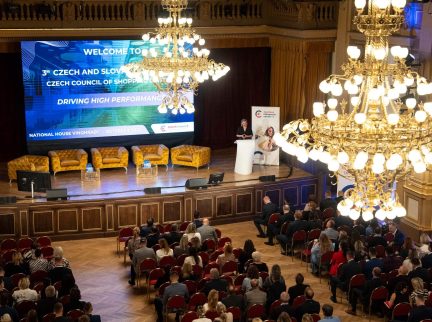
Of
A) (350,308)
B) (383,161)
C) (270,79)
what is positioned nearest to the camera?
(383,161)

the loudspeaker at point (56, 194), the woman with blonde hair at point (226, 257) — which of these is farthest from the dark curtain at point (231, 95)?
the woman with blonde hair at point (226, 257)

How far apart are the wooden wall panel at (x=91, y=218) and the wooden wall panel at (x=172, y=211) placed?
54.8 inches

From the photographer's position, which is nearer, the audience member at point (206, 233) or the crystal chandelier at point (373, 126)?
the crystal chandelier at point (373, 126)

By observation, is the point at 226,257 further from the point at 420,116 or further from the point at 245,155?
the point at 245,155

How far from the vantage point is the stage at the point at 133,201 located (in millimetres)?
16031

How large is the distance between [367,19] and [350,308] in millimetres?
6701

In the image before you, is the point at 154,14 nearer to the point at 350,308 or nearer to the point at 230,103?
the point at 230,103

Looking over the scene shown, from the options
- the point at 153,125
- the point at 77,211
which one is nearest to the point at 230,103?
the point at 153,125

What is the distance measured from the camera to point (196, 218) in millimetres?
14484

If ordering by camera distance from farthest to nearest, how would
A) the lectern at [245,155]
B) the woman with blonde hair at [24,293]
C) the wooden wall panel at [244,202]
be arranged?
the lectern at [245,155] < the wooden wall panel at [244,202] < the woman with blonde hair at [24,293]

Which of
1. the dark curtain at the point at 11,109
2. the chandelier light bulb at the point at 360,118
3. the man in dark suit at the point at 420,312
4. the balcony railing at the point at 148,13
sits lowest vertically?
the man in dark suit at the point at 420,312

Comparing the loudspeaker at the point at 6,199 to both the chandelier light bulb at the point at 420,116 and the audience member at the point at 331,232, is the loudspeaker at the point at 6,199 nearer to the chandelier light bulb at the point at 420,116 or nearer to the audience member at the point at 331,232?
the audience member at the point at 331,232

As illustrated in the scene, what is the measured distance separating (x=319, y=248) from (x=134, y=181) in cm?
568

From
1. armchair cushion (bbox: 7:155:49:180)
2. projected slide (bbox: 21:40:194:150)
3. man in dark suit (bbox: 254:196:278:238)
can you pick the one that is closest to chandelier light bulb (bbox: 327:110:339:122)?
man in dark suit (bbox: 254:196:278:238)
